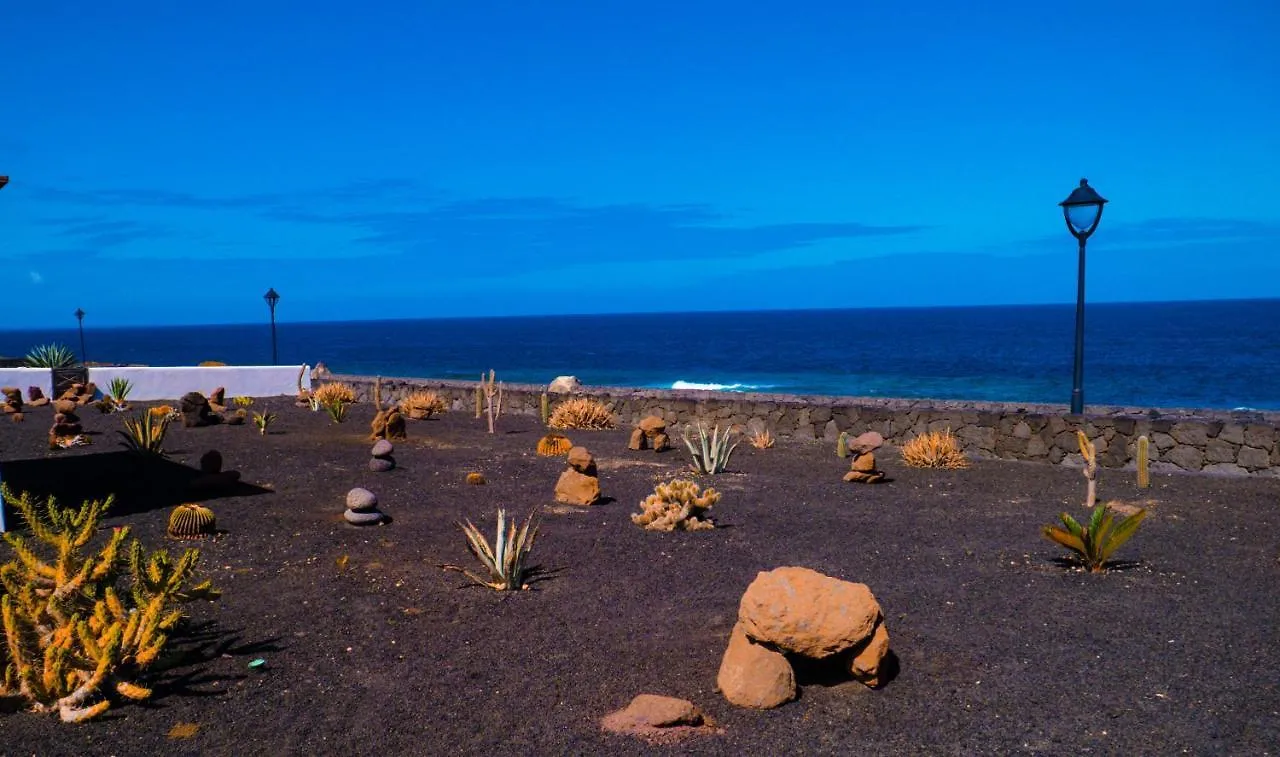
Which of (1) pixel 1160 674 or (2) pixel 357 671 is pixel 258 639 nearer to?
(2) pixel 357 671

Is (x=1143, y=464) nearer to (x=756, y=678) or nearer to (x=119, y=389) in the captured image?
(x=756, y=678)

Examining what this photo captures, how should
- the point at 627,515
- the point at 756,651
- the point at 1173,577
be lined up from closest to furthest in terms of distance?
the point at 756,651, the point at 1173,577, the point at 627,515

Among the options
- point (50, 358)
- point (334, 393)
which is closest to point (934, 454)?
point (334, 393)

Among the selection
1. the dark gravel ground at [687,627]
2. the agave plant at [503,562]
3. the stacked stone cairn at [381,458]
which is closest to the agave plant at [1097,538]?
the dark gravel ground at [687,627]

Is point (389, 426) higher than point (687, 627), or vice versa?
point (389, 426)

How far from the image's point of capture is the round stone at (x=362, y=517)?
8711 mm

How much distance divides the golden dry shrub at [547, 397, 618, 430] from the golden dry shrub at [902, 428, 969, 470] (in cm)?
668

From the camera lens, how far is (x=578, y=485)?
10.2 metres

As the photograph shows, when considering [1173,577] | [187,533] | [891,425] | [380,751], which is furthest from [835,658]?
[891,425]

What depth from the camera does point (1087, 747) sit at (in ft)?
14.1

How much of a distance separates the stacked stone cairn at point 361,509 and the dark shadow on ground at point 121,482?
6.77 feet

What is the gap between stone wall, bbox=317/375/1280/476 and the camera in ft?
38.8

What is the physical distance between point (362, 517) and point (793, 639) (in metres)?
5.17

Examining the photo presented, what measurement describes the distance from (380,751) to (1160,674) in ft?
14.0
